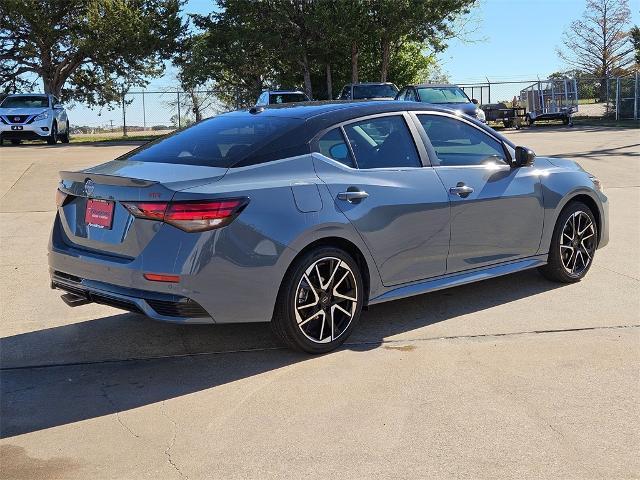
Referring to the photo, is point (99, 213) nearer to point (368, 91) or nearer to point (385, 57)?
point (368, 91)

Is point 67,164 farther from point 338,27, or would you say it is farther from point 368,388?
point 338,27

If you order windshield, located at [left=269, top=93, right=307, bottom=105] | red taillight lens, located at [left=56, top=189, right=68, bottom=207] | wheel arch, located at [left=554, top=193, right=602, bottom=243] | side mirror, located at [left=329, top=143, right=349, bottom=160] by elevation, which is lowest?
wheel arch, located at [left=554, top=193, right=602, bottom=243]

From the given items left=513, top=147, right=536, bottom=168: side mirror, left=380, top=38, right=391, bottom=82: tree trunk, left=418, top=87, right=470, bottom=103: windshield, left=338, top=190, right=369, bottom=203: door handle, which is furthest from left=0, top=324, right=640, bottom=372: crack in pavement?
left=380, top=38, right=391, bottom=82: tree trunk

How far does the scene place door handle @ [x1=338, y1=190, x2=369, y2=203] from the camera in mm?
4625

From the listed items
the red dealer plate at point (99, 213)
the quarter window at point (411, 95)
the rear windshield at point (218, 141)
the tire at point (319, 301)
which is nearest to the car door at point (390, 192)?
the tire at point (319, 301)

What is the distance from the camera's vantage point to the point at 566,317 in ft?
17.6

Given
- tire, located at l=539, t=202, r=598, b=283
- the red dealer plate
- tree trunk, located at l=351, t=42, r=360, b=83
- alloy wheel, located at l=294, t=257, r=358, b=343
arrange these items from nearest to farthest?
the red dealer plate
alloy wheel, located at l=294, t=257, r=358, b=343
tire, located at l=539, t=202, r=598, b=283
tree trunk, located at l=351, t=42, r=360, b=83

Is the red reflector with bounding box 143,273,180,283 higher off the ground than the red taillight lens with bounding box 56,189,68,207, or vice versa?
the red taillight lens with bounding box 56,189,68,207

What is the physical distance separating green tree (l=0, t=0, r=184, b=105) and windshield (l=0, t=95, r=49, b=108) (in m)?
10.7

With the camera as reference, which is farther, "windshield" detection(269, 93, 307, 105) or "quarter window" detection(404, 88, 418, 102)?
"windshield" detection(269, 93, 307, 105)

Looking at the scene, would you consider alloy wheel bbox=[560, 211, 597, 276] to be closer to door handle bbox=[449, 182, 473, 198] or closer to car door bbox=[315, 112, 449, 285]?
door handle bbox=[449, 182, 473, 198]

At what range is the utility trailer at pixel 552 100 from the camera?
32.1 m

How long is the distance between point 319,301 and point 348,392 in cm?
72

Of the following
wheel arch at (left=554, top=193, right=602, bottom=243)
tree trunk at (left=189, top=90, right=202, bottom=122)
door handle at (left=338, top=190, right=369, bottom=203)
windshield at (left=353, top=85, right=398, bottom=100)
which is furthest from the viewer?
tree trunk at (left=189, top=90, right=202, bottom=122)
